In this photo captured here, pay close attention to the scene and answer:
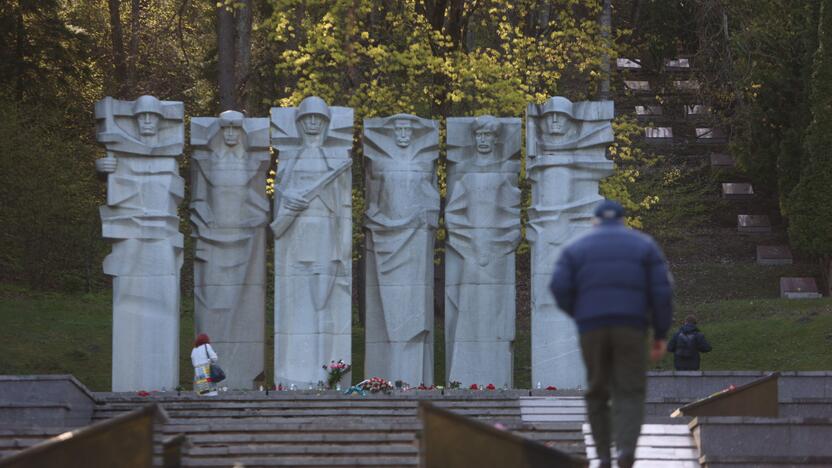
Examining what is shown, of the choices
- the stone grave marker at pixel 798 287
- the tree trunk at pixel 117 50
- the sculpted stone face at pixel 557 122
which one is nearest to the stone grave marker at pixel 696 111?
the stone grave marker at pixel 798 287

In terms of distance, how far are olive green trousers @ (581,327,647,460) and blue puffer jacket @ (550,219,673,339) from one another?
0.26 ft

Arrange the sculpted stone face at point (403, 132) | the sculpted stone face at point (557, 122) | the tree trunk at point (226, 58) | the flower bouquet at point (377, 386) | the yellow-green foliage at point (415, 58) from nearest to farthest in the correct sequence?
1. the flower bouquet at point (377, 386)
2. the sculpted stone face at point (557, 122)
3. the sculpted stone face at point (403, 132)
4. the yellow-green foliage at point (415, 58)
5. the tree trunk at point (226, 58)

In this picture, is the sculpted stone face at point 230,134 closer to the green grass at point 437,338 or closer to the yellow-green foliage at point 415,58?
the yellow-green foliage at point 415,58

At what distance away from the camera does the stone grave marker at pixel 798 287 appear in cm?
3303

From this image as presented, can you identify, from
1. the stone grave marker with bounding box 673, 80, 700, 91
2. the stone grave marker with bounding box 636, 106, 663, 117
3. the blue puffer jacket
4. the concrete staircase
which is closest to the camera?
the blue puffer jacket

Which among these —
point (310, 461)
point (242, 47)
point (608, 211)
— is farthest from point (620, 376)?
point (242, 47)

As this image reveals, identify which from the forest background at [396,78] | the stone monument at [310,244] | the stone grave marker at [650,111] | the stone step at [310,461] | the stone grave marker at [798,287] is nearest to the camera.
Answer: the stone step at [310,461]

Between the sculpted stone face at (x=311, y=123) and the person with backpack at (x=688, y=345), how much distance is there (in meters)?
5.90

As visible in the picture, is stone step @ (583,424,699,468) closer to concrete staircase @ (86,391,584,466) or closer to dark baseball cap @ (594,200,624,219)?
concrete staircase @ (86,391,584,466)

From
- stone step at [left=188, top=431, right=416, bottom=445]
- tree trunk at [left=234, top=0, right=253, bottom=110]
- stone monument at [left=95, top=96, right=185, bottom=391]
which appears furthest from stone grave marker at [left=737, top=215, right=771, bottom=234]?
stone step at [left=188, top=431, right=416, bottom=445]

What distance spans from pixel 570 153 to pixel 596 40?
7976mm

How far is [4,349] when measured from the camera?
26.3 m

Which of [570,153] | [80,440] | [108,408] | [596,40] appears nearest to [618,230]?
[80,440]

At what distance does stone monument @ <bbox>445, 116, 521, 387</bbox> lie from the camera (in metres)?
22.2
